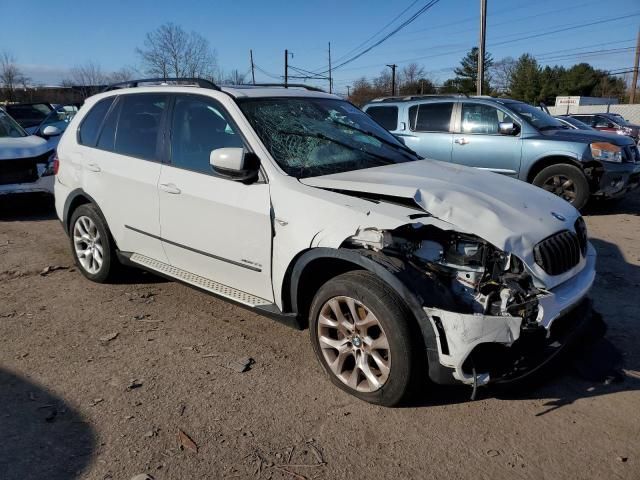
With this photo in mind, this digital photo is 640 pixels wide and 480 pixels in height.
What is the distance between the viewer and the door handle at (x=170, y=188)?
3.84 metres

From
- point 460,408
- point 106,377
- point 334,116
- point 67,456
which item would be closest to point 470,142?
point 334,116

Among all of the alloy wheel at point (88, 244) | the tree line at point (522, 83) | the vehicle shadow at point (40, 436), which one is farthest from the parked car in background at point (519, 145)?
the tree line at point (522, 83)

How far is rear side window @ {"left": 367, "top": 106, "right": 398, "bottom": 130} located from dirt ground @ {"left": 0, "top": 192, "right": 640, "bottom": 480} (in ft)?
19.8

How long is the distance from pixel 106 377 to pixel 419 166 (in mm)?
2693

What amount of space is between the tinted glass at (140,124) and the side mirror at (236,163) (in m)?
1.03

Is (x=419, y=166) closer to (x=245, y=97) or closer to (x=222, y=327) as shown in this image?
(x=245, y=97)

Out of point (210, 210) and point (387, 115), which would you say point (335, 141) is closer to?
point (210, 210)

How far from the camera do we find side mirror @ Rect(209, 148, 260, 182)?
3312 millimetres

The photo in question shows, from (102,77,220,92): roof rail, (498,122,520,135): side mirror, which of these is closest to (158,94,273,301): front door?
(102,77,220,92): roof rail

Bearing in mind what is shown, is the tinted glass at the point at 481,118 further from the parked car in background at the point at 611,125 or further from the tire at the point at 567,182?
the parked car in background at the point at 611,125

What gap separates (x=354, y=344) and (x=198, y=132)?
2.04 metres

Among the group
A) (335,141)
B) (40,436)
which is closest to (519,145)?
(335,141)

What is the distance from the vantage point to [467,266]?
2.80 meters

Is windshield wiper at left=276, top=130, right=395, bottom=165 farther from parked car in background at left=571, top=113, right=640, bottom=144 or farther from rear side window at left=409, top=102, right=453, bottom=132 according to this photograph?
parked car in background at left=571, top=113, right=640, bottom=144
